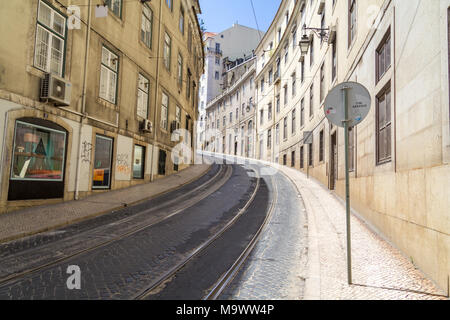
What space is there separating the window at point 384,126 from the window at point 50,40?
942cm

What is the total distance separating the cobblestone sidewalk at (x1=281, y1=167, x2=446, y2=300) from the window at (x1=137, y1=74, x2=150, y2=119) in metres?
11.1

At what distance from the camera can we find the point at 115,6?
13844 millimetres

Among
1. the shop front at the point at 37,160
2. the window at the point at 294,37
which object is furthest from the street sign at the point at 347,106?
the window at the point at 294,37

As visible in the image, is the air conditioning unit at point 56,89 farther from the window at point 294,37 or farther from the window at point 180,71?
the window at point 294,37

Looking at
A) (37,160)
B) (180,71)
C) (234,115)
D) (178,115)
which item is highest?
(234,115)

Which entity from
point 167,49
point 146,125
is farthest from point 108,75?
point 167,49

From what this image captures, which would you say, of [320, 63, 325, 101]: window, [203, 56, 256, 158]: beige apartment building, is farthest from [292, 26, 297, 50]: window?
[203, 56, 256, 158]: beige apartment building

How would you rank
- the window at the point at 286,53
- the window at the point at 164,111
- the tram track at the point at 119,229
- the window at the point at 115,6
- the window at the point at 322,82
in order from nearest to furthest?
the tram track at the point at 119,229, the window at the point at 115,6, the window at the point at 322,82, the window at the point at 164,111, the window at the point at 286,53

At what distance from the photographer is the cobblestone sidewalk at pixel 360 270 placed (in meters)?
4.14

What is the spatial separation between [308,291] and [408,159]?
120 inches

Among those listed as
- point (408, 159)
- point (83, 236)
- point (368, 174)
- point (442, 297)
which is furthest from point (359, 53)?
point (83, 236)

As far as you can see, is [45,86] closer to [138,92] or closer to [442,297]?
[138,92]

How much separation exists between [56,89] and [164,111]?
33.5 ft

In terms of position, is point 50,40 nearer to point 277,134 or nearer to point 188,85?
point 188,85
